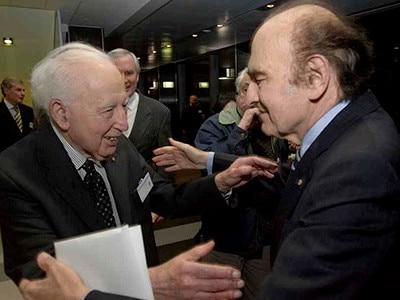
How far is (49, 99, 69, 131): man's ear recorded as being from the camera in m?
1.18

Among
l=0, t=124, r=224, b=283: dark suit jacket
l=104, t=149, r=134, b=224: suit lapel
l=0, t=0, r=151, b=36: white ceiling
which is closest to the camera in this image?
l=0, t=124, r=224, b=283: dark suit jacket

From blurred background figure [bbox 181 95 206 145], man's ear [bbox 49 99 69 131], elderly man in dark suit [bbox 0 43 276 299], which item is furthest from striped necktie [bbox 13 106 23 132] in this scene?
man's ear [bbox 49 99 69 131]

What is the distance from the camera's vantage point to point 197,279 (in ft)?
2.78

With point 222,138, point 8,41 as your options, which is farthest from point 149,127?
point 8,41

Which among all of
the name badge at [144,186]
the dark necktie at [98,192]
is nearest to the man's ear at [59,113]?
the dark necktie at [98,192]

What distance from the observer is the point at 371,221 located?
2.21ft

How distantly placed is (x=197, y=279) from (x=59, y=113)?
0.67 meters

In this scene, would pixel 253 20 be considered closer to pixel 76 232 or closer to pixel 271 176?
pixel 271 176

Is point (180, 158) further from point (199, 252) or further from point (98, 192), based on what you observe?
point (199, 252)

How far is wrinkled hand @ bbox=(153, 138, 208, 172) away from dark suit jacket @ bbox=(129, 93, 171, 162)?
105 cm

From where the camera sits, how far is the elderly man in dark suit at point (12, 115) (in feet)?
17.2

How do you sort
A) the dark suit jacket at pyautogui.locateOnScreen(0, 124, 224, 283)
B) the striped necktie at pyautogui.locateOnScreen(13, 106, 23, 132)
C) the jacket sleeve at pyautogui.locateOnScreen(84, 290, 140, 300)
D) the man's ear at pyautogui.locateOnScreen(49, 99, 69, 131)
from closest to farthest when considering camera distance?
the jacket sleeve at pyautogui.locateOnScreen(84, 290, 140, 300)
the dark suit jacket at pyautogui.locateOnScreen(0, 124, 224, 283)
the man's ear at pyautogui.locateOnScreen(49, 99, 69, 131)
the striped necktie at pyautogui.locateOnScreen(13, 106, 23, 132)

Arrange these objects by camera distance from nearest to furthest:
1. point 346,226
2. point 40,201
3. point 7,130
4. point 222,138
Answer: point 346,226
point 40,201
point 222,138
point 7,130

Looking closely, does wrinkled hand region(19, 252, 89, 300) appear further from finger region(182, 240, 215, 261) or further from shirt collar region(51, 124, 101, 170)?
shirt collar region(51, 124, 101, 170)
